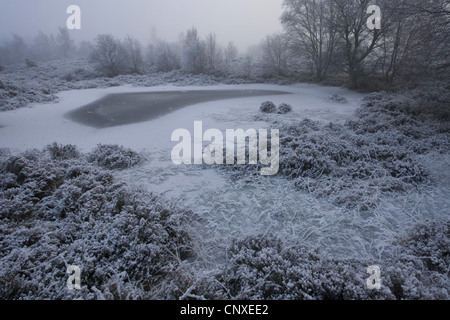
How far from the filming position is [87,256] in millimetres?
3627

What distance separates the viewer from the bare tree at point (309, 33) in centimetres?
2380

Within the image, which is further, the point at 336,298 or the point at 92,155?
the point at 92,155

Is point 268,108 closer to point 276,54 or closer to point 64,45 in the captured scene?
point 276,54

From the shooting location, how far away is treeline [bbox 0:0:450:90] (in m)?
10.2

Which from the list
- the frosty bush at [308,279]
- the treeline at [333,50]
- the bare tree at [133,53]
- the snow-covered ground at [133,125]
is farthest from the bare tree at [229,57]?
the frosty bush at [308,279]

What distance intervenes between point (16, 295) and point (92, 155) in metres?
5.11

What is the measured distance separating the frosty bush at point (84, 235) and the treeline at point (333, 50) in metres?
12.8

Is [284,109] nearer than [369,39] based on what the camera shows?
Yes

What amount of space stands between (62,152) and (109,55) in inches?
1278

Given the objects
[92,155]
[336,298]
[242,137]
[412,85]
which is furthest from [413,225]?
[412,85]

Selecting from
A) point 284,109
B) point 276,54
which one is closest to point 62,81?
point 276,54

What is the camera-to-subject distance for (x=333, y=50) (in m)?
22.3

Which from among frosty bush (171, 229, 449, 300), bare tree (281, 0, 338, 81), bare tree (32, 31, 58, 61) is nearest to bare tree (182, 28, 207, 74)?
bare tree (281, 0, 338, 81)

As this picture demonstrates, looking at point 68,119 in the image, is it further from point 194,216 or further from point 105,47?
point 105,47
